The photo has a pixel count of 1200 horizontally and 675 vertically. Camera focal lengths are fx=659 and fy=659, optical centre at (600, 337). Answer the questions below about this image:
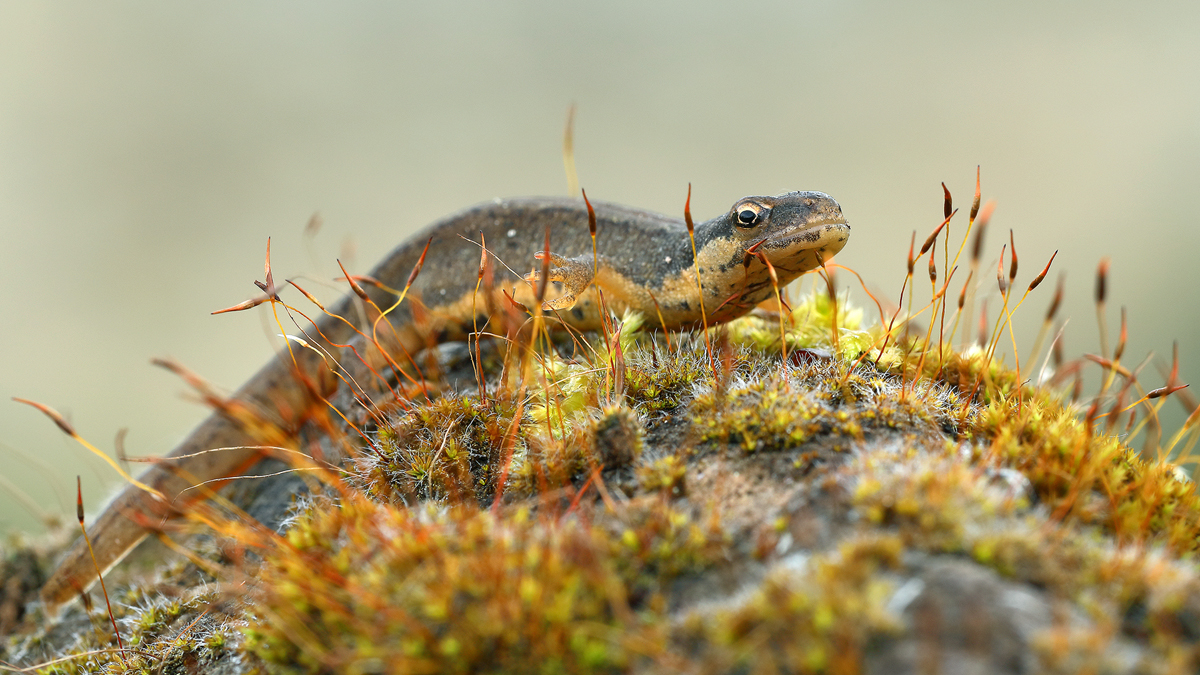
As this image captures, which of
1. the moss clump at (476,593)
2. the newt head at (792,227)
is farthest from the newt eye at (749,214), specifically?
the moss clump at (476,593)

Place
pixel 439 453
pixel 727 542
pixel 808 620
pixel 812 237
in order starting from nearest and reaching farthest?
pixel 808 620 → pixel 727 542 → pixel 439 453 → pixel 812 237

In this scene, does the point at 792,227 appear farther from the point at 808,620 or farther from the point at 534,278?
the point at 808,620

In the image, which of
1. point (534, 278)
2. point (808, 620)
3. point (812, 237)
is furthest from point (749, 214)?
point (808, 620)

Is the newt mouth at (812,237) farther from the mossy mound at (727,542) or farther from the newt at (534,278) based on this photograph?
the mossy mound at (727,542)

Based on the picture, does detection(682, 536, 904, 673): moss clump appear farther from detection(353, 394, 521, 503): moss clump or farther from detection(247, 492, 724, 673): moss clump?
detection(353, 394, 521, 503): moss clump

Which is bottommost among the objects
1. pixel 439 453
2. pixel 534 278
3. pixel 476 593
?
pixel 439 453

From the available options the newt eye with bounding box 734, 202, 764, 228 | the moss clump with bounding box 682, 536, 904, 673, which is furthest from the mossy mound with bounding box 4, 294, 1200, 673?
the newt eye with bounding box 734, 202, 764, 228

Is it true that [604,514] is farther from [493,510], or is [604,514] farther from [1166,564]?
[1166,564]

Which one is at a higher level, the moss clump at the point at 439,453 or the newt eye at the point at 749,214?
the newt eye at the point at 749,214
